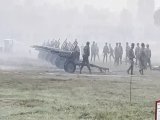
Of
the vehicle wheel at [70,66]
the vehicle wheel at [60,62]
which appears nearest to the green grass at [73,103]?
the vehicle wheel at [70,66]

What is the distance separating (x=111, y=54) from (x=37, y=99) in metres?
37.3

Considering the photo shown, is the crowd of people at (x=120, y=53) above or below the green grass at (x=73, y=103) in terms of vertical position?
above

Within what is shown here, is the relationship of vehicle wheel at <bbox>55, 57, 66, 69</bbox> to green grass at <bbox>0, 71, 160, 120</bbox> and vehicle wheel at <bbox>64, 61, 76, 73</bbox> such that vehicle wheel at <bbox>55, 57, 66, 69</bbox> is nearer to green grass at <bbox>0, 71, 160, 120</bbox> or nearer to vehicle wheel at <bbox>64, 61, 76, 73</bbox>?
vehicle wheel at <bbox>64, 61, 76, 73</bbox>

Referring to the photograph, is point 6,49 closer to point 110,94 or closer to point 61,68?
point 61,68

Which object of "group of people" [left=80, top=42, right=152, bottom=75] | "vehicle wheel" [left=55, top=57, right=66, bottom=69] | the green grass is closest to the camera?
the green grass

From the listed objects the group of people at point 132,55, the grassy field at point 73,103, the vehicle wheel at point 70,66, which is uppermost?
the group of people at point 132,55

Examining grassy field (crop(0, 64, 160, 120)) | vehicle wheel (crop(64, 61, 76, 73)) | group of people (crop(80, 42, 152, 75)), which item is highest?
group of people (crop(80, 42, 152, 75))

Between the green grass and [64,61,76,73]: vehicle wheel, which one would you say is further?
[64,61,76,73]: vehicle wheel

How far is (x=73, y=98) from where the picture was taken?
49.5 feet

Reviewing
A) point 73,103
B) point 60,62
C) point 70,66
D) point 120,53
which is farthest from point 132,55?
point 73,103

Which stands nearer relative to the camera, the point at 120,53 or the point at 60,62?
the point at 60,62

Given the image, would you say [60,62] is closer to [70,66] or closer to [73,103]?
[70,66]

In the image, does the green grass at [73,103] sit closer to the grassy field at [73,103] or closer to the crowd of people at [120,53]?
the grassy field at [73,103]

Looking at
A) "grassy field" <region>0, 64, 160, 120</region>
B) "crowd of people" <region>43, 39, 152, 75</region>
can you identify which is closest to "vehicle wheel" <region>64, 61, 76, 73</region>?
"crowd of people" <region>43, 39, 152, 75</region>
